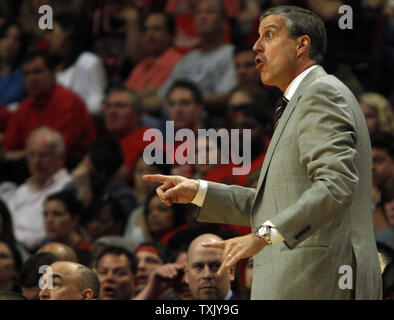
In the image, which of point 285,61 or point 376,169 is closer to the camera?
point 285,61

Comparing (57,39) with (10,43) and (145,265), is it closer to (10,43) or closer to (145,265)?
(10,43)

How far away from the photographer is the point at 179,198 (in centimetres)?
250

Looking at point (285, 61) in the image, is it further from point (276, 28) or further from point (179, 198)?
point (179, 198)

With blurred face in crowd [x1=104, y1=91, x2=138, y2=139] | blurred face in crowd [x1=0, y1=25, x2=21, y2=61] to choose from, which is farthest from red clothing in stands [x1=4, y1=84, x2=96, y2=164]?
blurred face in crowd [x1=0, y1=25, x2=21, y2=61]

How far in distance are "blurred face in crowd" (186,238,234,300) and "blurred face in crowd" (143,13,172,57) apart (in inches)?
114

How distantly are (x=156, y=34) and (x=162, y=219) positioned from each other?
6.59 feet

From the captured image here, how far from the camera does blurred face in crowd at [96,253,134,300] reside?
440 cm

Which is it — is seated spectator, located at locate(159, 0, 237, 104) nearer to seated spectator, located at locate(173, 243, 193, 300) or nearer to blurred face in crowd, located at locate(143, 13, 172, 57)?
blurred face in crowd, located at locate(143, 13, 172, 57)

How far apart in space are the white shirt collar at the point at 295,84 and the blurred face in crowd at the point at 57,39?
15.1 ft

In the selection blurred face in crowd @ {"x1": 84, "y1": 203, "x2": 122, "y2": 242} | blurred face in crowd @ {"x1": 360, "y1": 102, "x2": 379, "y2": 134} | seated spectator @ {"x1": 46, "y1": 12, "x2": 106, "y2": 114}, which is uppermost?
seated spectator @ {"x1": 46, "y1": 12, "x2": 106, "y2": 114}

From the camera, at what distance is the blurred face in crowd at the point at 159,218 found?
5.02 meters

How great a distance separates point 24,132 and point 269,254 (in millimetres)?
4167

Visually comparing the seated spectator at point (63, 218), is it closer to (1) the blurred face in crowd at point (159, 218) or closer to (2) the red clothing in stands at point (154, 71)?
(1) the blurred face in crowd at point (159, 218)
